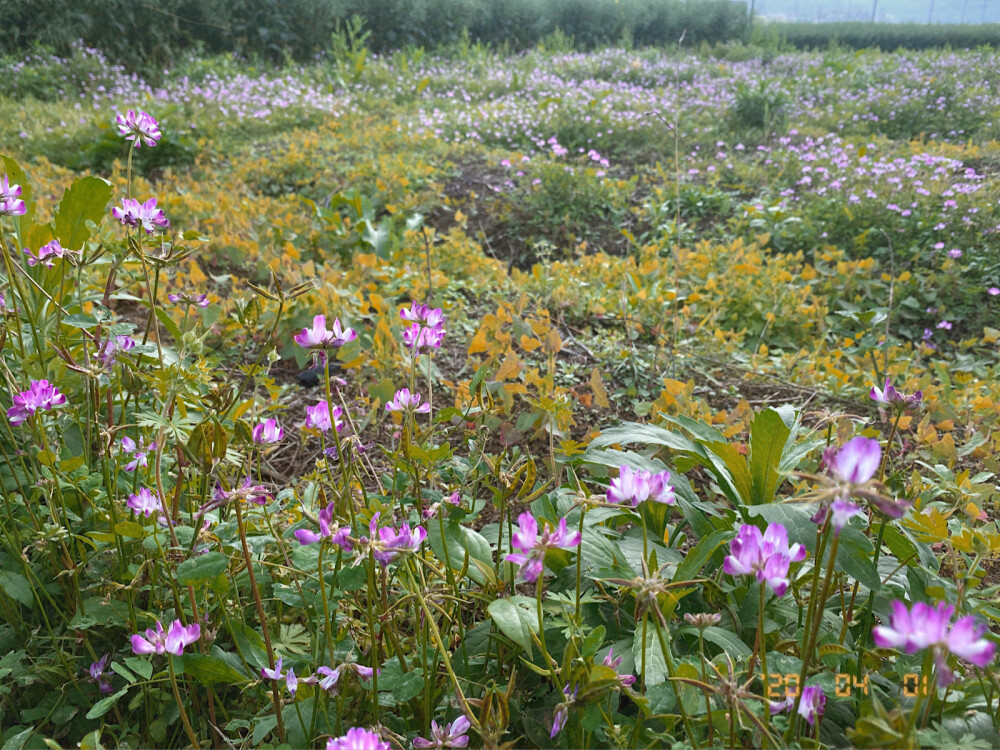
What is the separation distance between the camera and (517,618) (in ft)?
3.18

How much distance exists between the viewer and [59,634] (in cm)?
127

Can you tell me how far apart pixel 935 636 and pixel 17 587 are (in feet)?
4.74

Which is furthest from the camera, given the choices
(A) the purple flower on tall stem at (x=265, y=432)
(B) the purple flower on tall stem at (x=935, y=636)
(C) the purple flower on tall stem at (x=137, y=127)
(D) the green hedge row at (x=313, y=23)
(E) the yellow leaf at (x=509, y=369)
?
(D) the green hedge row at (x=313, y=23)

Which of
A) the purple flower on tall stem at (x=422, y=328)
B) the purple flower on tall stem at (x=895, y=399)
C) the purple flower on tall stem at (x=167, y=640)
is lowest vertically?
the purple flower on tall stem at (x=167, y=640)

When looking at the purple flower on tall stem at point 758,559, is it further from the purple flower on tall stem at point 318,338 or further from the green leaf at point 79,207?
the green leaf at point 79,207

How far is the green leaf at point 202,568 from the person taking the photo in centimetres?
93

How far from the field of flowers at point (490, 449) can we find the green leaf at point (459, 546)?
11 millimetres

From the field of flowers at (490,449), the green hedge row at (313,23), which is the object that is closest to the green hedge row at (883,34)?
the green hedge row at (313,23)

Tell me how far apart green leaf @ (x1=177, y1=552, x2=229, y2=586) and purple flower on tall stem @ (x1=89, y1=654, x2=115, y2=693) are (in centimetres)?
42

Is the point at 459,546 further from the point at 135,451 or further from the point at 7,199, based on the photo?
the point at 7,199

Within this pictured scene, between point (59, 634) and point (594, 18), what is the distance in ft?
65.0

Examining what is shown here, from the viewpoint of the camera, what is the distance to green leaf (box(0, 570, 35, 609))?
3.87 ft

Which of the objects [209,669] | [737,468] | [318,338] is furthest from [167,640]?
[737,468]

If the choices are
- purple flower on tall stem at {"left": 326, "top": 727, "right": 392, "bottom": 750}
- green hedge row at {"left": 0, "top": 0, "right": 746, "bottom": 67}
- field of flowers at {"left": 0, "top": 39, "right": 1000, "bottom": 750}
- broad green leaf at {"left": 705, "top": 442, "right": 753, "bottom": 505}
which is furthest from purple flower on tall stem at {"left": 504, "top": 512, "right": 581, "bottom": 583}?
green hedge row at {"left": 0, "top": 0, "right": 746, "bottom": 67}
